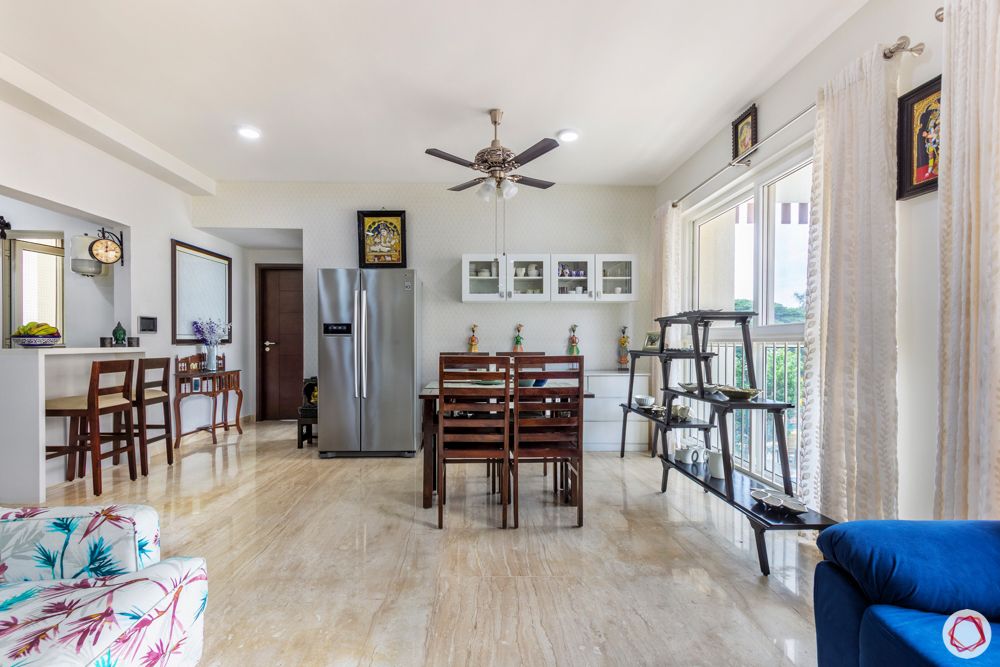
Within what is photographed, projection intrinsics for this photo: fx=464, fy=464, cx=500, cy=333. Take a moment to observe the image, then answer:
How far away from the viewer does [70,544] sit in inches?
45.8

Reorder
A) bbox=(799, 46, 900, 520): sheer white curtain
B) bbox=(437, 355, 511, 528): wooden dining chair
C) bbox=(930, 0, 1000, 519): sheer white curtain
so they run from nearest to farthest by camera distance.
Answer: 1. bbox=(930, 0, 1000, 519): sheer white curtain
2. bbox=(799, 46, 900, 520): sheer white curtain
3. bbox=(437, 355, 511, 528): wooden dining chair

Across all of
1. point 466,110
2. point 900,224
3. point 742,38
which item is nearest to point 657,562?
point 900,224

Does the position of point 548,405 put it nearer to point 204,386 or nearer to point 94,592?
point 94,592

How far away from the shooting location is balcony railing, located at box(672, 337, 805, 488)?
113 inches

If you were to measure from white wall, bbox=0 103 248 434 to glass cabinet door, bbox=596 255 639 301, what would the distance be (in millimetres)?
4142

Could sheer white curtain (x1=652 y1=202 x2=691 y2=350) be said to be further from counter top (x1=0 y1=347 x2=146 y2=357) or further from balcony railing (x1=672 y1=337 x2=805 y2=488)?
counter top (x1=0 y1=347 x2=146 y2=357)

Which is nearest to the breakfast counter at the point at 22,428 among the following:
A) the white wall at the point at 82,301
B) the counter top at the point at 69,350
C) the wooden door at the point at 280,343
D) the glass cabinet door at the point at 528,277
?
the counter top at the point at 69,350

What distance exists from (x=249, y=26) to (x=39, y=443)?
2.86m

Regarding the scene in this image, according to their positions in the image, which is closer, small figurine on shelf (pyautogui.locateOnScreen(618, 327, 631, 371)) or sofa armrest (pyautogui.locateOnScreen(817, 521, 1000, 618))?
sofa armrest (pyautogui.locateOnScreen(817, 521, 1000, 618))

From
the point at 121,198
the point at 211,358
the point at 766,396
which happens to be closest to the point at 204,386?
the point at 211,358

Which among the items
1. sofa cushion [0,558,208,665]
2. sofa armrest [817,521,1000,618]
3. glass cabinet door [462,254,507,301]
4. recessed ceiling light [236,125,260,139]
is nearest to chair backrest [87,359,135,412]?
recessed ceiling light [236,125,260,139]

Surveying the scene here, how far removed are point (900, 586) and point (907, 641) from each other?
151 mm

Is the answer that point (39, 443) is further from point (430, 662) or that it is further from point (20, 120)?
point (430, 662)

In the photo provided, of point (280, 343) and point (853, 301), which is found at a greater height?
point (853, 301)
